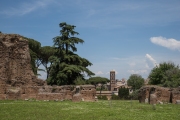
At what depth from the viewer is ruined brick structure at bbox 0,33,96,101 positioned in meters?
21.5

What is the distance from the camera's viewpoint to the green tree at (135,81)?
242 ft

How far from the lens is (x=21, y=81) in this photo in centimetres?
2420

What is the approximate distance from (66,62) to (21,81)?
27.5 feet

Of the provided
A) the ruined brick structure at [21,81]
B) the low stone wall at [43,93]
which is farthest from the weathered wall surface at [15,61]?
the low stone wall at [43,93]

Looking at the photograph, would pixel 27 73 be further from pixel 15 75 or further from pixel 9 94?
pixel 9 94

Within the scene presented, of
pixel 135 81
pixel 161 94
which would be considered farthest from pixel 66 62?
pixel 135 81

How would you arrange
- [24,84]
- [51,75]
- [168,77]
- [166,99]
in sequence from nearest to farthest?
[166,99]
[24,84]
[51,75]
[168,77]

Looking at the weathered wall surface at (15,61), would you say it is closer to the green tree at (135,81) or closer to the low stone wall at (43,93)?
the low stone wall at (43,93)

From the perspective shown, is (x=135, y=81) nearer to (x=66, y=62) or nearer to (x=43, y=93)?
(x=66, y=62)

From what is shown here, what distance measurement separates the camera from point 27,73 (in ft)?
81.8

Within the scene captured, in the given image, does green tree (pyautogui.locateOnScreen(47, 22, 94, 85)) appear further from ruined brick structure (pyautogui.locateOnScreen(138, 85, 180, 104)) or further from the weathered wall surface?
ruined brick structure (pyautogui.locateOnScreen(138, 85, 180, 104))

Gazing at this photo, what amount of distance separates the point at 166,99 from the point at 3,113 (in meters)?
14.0

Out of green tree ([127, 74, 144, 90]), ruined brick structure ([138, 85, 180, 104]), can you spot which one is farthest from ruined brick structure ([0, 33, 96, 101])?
green tree ([127, 74, 144, 90])

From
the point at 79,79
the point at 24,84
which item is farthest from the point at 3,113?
the point at 79,79
